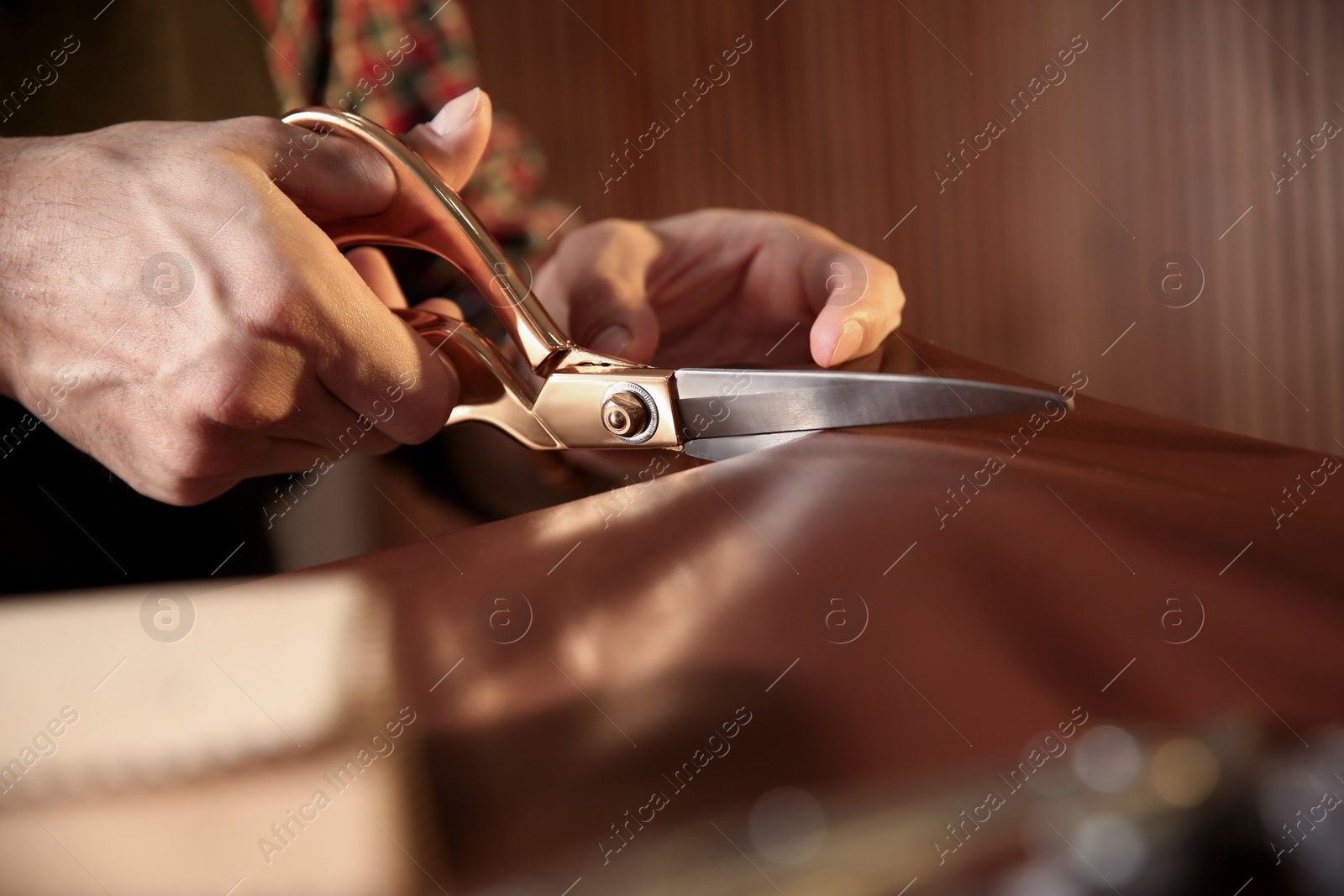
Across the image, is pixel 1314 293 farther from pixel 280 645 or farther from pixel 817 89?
pixel 280 645

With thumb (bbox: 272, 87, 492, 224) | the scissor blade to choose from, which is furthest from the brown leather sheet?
thumb (bbox: 272, 87, 492, 224)

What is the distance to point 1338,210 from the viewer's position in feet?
5.10

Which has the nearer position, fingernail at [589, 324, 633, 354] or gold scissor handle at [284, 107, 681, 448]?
gold scissor handle at [284, 107, 681, 448]

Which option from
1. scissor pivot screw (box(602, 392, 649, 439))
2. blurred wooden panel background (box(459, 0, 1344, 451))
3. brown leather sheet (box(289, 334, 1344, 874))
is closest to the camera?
brown leather sheet (box(289, 334, 1344, 874))

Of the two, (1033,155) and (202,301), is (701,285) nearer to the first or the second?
(202,301)

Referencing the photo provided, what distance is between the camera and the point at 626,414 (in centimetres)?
36

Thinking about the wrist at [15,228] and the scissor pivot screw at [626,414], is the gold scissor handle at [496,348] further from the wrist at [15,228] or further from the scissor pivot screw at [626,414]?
the wrist at [15,228]

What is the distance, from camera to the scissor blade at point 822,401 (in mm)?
319

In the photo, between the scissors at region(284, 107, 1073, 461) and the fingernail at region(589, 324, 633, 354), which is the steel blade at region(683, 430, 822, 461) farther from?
the fingernail at region(589, 324, 633, 354)

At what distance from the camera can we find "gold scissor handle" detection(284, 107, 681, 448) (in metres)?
0.37

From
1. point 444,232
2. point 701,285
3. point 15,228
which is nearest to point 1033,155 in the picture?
point 701,285

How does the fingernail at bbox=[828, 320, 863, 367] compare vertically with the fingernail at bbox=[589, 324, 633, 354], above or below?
above

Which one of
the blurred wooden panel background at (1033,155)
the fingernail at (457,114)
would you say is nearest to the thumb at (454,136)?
the fingernail at (457,114)

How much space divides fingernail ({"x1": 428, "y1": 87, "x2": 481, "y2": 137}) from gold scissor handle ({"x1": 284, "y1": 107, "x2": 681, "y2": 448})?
34 mm
